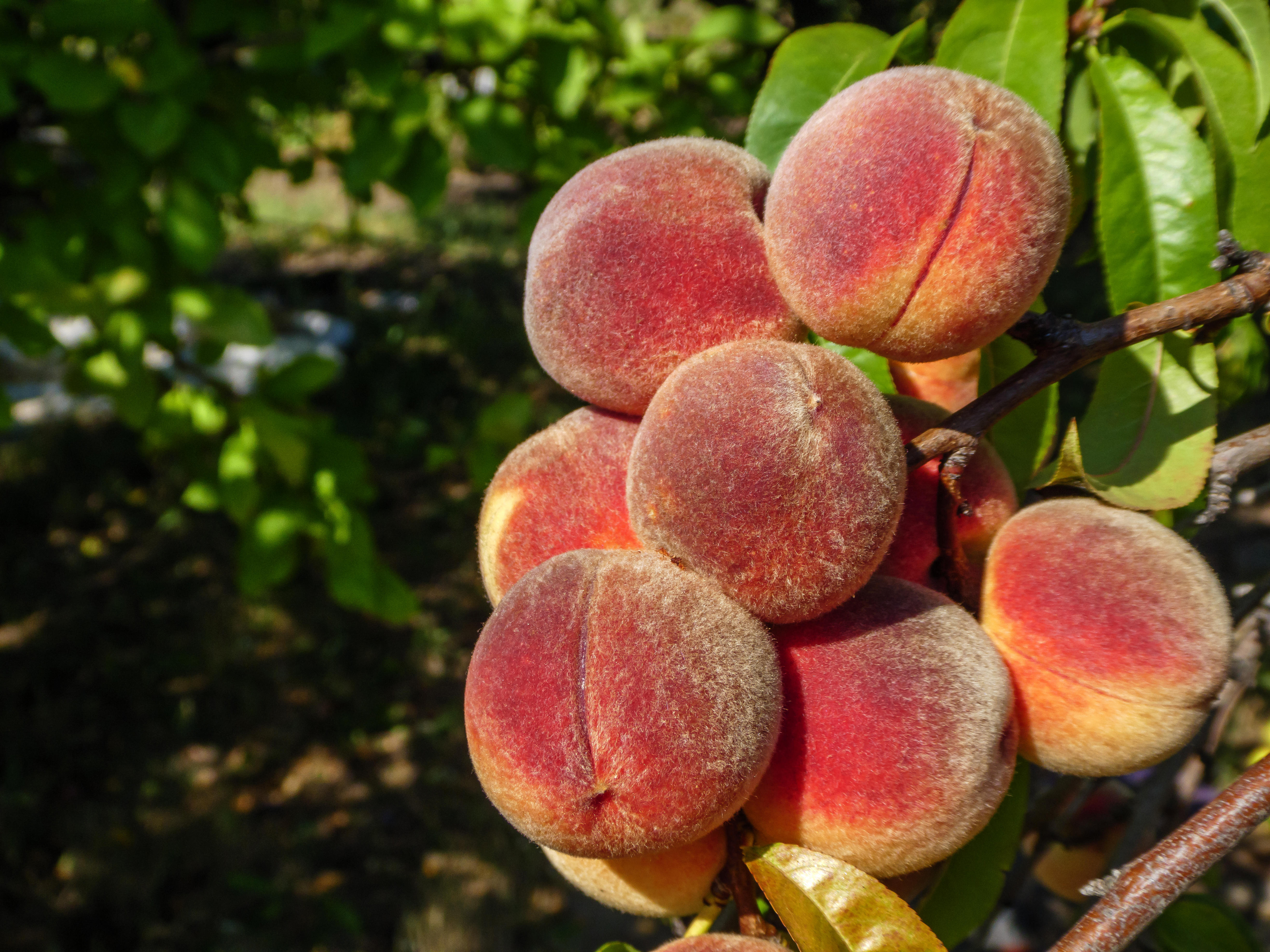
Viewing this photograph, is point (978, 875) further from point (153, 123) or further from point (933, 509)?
point (153, 123)

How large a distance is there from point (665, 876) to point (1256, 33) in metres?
1.06

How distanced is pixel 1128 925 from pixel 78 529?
483 centimetres

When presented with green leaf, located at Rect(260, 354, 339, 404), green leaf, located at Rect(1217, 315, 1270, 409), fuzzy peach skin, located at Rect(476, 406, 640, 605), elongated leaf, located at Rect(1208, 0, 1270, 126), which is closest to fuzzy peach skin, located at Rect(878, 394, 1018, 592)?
fuzzy peach skin, located at Rect(476, 406, 640, 605)

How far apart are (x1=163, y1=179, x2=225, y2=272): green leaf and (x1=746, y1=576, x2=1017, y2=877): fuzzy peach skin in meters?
1.81

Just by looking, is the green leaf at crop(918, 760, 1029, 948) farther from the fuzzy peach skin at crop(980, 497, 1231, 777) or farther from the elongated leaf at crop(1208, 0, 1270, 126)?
the elongated leaf at crop(1208, 0, 1270, 126)

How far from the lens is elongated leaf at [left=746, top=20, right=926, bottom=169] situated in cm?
104

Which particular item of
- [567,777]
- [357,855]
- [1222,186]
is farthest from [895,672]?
[357,855]

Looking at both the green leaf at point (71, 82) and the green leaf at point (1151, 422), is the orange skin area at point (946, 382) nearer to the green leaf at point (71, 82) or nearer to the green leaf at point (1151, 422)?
the green leaf at point (1151, 422)

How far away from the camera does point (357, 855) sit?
10.4 ft

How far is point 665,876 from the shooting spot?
2.68ft

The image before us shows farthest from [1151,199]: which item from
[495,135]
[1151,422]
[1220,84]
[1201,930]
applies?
[495,135]

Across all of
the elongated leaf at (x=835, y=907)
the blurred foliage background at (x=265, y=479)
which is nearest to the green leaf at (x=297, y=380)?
the blurred foliage background at (x=265, y=479)

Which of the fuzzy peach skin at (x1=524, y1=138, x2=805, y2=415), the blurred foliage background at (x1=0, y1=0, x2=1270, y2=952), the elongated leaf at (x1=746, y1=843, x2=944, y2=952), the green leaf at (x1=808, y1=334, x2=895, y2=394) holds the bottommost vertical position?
the blurred foliage background at (x1=0, y1=0, x2=1270, y2=952)

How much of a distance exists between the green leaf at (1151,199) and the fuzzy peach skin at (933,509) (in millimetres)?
247
